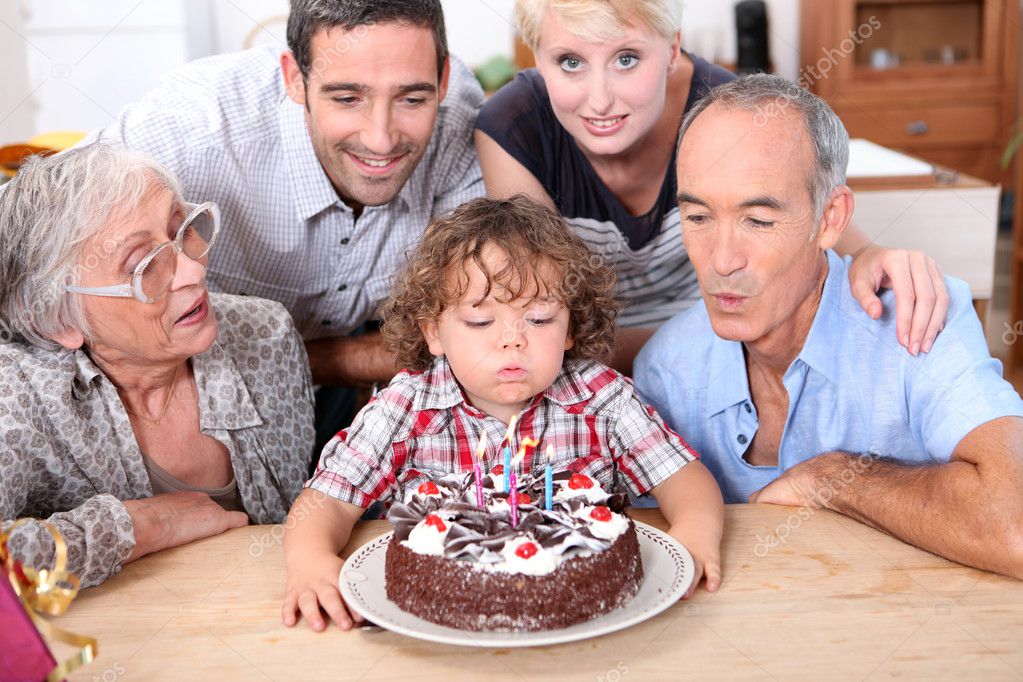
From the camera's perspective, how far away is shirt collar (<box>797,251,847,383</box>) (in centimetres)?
187

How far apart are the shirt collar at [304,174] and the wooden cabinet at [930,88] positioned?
140 inches

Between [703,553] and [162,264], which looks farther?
[162,264]

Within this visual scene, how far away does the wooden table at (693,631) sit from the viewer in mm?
1263

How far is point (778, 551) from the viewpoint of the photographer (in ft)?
5.06

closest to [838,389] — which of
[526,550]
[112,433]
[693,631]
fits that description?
[693,631]

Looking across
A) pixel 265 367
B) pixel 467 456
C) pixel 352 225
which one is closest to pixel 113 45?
pixel 352 225

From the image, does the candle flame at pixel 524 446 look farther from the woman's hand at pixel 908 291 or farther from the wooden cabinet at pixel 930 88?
the wooden cabinet at pixel 930 88

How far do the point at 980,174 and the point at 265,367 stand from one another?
442 centimetres

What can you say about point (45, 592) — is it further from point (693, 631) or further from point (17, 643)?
point (693, 631)

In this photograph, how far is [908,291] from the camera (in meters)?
1.78

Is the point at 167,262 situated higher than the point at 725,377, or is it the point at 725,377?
the point at 167,262

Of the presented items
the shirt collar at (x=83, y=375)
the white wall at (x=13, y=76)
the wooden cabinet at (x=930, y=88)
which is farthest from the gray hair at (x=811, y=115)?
the white wall at (x=13, y=76)

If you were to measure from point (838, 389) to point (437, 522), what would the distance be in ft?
2.69

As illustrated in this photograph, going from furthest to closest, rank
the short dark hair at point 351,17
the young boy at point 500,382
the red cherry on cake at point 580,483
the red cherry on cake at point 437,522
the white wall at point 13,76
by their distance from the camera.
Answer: the white wall at point 13,76, the short dark hair at point 351,17, the young boy at point 500,382, the red cherry on cake at point 580,483, the red cherry on cake at point 437,522
